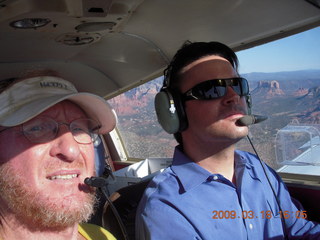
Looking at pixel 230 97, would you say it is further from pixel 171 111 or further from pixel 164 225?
pixel 164 225

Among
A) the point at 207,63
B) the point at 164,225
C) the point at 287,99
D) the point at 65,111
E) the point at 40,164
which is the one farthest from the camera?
the point at 287,99

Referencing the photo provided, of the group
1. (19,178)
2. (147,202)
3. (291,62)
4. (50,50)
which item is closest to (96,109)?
(19,178)

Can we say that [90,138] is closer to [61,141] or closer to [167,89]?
[61,141]

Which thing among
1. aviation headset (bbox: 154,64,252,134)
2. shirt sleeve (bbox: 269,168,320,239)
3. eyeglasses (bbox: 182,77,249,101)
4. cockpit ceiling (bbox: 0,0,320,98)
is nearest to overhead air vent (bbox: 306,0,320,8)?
cockpit ceiling (bbox: 0,0,320,98)

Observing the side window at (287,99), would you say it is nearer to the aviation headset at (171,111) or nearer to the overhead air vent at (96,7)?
the aviation headset at (171,111)

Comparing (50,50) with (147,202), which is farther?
(50,50)

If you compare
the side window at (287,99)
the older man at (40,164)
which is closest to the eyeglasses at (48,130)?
the older man at (40,164)

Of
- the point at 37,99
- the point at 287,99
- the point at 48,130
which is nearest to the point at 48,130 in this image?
the point at 48,130
